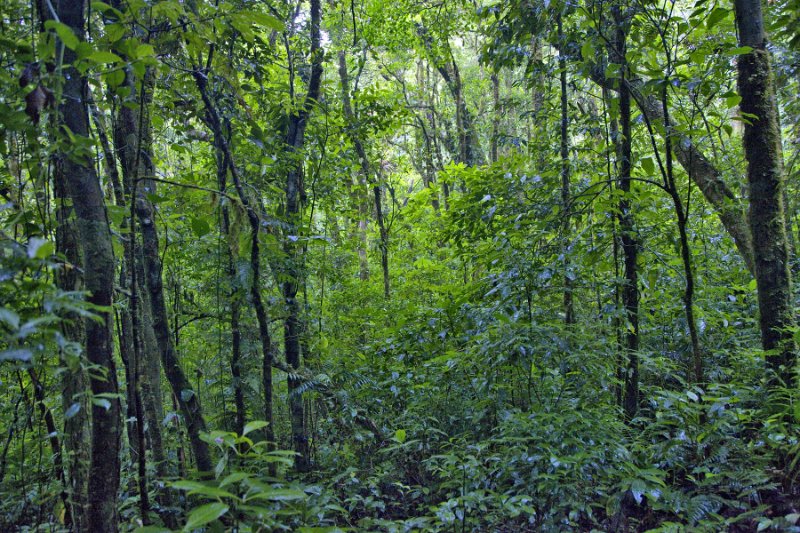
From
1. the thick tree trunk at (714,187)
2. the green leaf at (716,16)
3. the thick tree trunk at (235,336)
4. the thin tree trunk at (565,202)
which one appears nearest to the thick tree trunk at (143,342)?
the thick tree trunk at (235,336)

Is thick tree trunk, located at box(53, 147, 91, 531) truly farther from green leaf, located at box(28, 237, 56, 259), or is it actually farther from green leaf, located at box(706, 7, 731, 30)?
green leaf, located at box(706, 7, 731, 30)

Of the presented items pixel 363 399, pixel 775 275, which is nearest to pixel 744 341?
pixel 775 275

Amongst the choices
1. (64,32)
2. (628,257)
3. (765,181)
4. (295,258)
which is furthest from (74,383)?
(765,181)

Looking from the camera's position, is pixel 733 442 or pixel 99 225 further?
pixel 733 442

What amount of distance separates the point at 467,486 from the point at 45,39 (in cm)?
325

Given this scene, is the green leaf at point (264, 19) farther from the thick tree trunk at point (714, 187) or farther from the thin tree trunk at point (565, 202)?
the thick tree trunk at point (714, 187)

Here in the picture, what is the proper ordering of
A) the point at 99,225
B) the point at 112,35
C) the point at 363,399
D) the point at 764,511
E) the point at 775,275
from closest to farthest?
the point at 112,35, the point at 99,225, the point at 764,511, the point at 775,275, the point at 363,399

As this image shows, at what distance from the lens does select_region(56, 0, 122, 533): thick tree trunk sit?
2.47 m

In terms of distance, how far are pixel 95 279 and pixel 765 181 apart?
431 centimetres

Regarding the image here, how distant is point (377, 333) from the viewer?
6863 millimetres

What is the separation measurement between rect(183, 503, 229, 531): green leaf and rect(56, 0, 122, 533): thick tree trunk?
0.89 m

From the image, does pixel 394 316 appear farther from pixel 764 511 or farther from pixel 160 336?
pixel 764 511

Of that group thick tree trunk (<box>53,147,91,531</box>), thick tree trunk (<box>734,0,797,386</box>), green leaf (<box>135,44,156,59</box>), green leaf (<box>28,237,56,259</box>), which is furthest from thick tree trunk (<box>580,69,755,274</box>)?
green leaf (<box>28,237,56,259</box>)

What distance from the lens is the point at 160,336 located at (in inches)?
146
